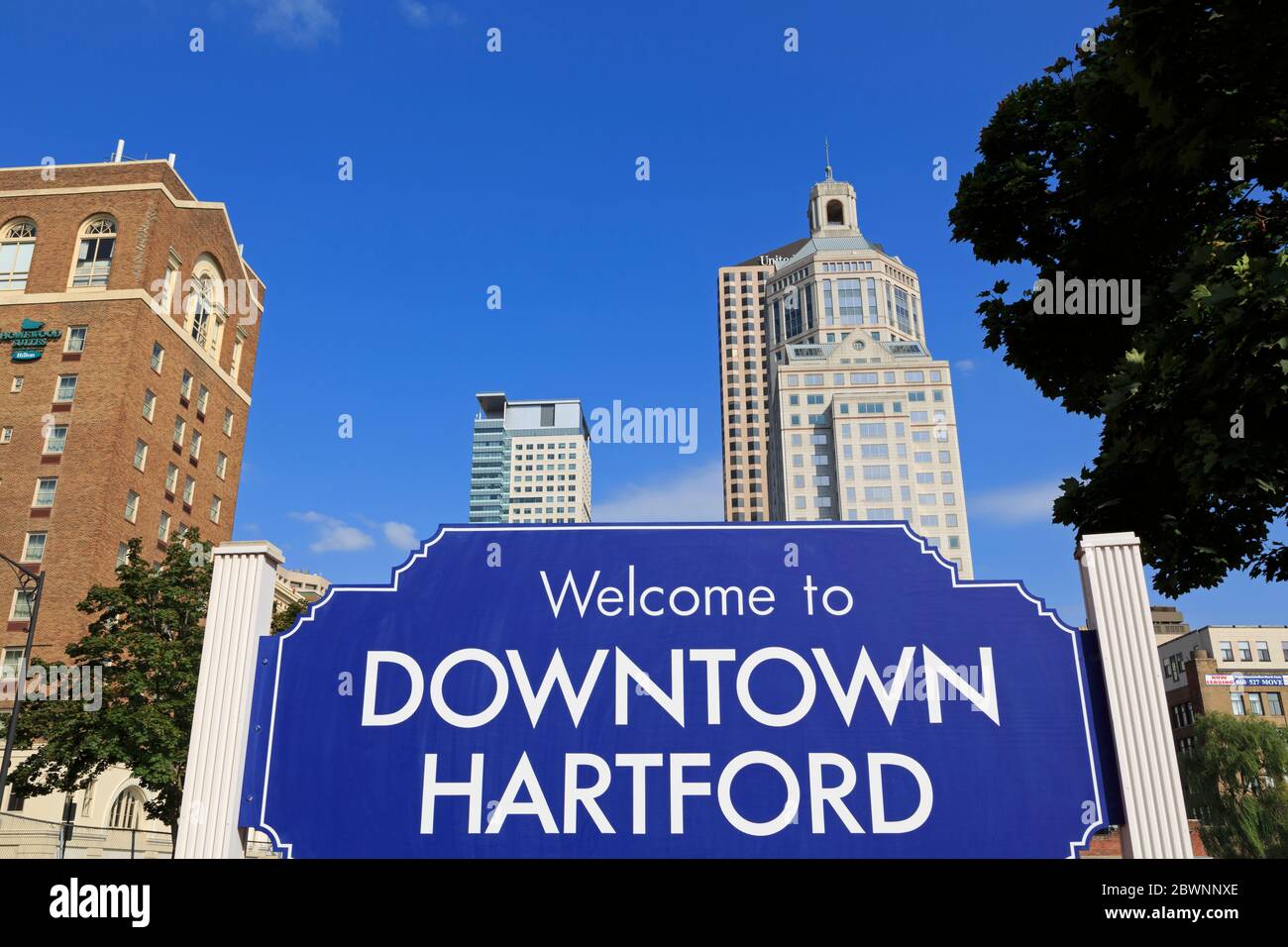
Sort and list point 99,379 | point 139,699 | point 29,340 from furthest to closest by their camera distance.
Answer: point 29,340 → point 99,379 → point 139,699

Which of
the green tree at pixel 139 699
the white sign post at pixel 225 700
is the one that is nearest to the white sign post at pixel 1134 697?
the white sign post at pixel 225 700

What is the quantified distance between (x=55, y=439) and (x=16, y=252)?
1452 cm

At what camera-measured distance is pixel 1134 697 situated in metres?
7.93

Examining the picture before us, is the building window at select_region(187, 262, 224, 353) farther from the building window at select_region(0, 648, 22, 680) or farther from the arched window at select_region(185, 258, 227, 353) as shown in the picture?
the building window at select_region(0, 648, 22, 680)

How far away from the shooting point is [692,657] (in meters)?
8.29

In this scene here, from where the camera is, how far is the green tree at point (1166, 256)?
1098 centimetres

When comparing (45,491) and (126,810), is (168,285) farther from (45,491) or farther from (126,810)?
(126,810)

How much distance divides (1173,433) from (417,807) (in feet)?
34.9

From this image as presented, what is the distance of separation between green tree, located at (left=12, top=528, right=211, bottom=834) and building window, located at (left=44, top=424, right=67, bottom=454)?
18.2 metres

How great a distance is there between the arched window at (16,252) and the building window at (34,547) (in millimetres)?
17355

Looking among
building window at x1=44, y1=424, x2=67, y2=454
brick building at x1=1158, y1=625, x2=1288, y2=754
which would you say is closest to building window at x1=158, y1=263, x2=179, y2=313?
building window at x1=44, y1=424, x2=67, y2=454

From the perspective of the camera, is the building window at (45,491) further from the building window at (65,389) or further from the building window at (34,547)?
the building window at (65,389)

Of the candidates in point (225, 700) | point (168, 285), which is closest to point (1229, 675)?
point (168, 285)

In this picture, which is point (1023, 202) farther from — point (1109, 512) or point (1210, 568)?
point (1210, 568)
